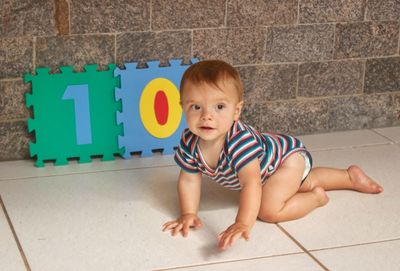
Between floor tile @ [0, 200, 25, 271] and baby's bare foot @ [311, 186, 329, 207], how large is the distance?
78 cm

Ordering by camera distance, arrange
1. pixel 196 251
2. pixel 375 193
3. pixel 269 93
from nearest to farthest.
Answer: pixel 196 251 < pixel 375 193 < pixel 269 93

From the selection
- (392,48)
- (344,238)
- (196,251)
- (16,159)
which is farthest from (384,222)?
(16,159)

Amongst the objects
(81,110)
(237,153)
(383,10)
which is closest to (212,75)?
(237,153)

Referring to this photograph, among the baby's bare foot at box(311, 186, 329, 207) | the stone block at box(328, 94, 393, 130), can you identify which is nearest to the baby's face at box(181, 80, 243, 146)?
the baby's bare foot at box(311, 186, 329, 207)

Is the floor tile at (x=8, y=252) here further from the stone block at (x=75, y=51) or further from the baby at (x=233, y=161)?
the stone block at (x=75, y=51)

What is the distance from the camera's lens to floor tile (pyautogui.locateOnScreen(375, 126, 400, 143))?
263cm

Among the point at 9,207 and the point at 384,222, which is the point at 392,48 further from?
the point at 9,207

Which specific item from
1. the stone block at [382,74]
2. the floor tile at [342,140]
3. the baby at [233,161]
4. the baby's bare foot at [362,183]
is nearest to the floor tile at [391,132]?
the floor tile at [342,140]

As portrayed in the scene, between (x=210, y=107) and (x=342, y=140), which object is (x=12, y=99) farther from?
(x=342, y=140)

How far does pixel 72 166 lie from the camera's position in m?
2.35

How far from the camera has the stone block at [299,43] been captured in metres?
2.53

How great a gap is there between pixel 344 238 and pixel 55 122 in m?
0.98

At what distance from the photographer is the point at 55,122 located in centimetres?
234

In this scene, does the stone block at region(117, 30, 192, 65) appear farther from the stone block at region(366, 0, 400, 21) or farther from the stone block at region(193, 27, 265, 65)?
the stone block at region(366, 0, 400, 21)
